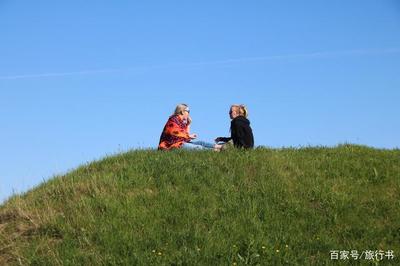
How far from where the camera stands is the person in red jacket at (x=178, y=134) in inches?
615

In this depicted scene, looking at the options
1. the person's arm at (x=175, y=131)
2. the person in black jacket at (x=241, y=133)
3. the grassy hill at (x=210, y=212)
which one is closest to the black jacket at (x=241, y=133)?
the person in black jacket at (x=241, y=133)

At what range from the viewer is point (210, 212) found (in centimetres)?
1040

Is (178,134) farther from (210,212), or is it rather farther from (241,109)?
(210,212)

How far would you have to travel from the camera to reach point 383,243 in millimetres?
9508

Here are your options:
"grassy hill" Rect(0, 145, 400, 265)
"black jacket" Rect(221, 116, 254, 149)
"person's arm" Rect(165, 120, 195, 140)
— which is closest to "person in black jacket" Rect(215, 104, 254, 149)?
"black jacket" Rect(221, 116, 254, 149)

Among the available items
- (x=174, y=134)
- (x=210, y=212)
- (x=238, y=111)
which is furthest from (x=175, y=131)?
(x=210, y=212)

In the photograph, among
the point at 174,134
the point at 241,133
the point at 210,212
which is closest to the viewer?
the point at 210,212

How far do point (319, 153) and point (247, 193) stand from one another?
355 cm

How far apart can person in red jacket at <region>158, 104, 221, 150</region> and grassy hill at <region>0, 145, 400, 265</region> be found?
198 centimetres

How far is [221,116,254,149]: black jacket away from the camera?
15023mm

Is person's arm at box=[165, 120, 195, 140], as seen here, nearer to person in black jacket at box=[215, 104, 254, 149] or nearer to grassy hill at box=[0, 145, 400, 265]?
person in black jacket at box=[215, 104, 254, 149]

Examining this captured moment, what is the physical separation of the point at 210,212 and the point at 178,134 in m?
5.53

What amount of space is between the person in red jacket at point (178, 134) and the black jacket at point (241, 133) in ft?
1.94

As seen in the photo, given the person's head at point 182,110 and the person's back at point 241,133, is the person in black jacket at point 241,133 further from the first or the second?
the person's head at point 182,110
